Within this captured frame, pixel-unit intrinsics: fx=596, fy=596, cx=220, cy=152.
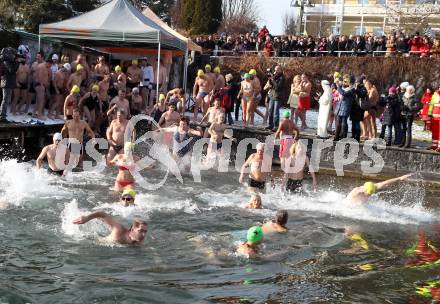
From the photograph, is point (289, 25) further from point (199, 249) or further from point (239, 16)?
point (199, 249)

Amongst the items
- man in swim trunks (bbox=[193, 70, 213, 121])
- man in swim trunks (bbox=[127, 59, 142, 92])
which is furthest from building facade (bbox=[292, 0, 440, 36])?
man in swim trunks (bbox=[127, 59, 142, 92])

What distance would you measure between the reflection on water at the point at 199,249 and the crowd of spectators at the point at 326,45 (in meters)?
12.6

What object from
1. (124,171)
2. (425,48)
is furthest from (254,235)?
(425,48)

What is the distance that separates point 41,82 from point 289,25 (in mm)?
47459

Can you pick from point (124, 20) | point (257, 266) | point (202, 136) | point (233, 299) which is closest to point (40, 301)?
point (233, 299)

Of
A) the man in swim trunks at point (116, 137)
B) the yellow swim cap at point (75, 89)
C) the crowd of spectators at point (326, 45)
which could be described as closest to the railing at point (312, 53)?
the crowd of spectators at point (326, 45)

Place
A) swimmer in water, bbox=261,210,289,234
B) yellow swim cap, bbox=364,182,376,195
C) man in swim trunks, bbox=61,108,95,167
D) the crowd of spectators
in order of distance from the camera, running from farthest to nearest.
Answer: the crowd of spectators, man in swim trunks, bbox=61,108,95,167, yellow swim cap, bbox=364,182,376,195, swimmer in water, bbox=261,210,289,234

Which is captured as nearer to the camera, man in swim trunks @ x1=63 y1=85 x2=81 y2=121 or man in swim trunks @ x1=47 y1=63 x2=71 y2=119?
man in swim trunks @ x1=63 y1=85 x2=81 y2=121

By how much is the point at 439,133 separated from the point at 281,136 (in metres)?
4.23

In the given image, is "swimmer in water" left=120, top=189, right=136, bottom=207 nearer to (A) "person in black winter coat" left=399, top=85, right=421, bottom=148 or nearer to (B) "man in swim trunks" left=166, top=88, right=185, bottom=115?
(B) "man in swim trunks" left=166, top=88, right=185, bottom=115

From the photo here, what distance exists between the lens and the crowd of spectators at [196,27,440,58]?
24391mm

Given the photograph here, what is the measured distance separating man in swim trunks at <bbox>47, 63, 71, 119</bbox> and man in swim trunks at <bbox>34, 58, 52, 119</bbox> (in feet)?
0.73

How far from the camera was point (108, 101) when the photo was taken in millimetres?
16531

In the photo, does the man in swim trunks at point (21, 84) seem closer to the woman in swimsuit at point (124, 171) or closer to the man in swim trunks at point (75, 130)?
the man in swim trunks at point (75, 130)
